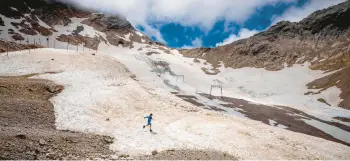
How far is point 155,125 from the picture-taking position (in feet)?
113

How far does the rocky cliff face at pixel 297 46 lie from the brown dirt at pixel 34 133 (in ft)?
410

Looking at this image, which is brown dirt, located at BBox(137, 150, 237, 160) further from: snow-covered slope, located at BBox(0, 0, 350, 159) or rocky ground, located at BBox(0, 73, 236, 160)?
snow-covered slope, located at BBox(0, 0, 350, 159)

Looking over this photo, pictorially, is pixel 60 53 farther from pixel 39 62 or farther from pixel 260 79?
pixel 260 79

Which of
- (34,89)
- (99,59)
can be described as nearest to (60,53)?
(99,59)

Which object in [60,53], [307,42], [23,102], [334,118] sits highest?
[307,42]

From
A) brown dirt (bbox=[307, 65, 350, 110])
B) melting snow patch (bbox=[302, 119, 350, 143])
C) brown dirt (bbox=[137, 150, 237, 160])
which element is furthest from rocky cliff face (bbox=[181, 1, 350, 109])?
brown dirt (bbox=[137, 150, 237, 160])

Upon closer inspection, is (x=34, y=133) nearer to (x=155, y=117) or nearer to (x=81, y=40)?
(x=155, y=117)

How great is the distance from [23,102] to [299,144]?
113 ft

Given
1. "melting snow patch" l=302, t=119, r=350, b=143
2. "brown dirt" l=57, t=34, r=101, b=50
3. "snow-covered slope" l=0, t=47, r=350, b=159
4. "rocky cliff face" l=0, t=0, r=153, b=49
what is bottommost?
"melting snow patch" l=302, t=119, r=350, b=143

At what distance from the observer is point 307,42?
16312 cm

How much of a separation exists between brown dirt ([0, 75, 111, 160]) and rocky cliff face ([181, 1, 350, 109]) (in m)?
125

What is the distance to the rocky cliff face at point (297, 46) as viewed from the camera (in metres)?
143

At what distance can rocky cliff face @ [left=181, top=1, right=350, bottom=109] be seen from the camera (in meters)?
143

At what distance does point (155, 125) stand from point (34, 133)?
15407 mm
